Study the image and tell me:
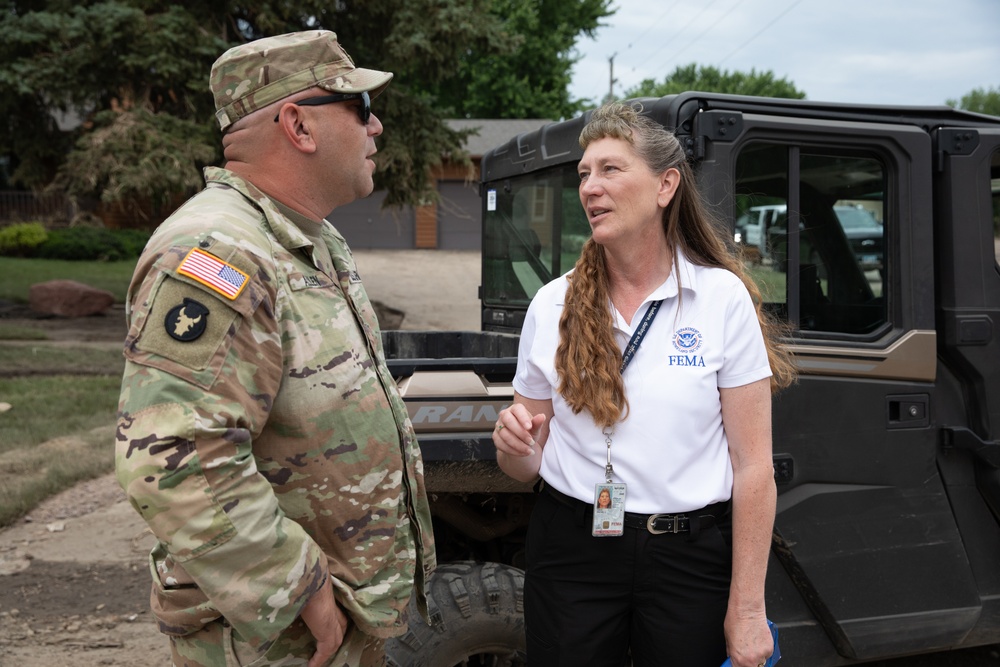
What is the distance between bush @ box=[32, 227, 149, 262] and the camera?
2100 centimetres

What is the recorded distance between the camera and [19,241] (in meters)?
21.2

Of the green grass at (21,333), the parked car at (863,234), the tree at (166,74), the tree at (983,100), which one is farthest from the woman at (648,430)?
the tree at (983,100)

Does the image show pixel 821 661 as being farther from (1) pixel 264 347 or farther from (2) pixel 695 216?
(1) pixel 264 347

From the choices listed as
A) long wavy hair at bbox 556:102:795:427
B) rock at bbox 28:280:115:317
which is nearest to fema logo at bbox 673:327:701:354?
long wavy hair at bbox 556:102:795:427

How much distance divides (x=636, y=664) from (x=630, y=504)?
0.38 m

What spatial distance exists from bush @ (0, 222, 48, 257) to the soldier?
876 inches

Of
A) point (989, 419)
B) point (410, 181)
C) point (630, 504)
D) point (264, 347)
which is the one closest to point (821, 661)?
point (989, 419)

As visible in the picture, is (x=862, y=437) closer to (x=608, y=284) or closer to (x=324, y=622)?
(x=608, y=284)

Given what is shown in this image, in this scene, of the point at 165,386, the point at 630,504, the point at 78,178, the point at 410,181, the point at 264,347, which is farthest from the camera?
the point at 410,181

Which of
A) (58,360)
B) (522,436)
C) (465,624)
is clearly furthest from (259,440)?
(58,360)

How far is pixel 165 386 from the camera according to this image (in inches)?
55.0

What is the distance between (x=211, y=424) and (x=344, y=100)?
28.9 inches

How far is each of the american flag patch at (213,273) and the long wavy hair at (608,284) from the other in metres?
0.74

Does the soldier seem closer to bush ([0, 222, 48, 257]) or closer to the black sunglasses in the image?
the black sunglasses
